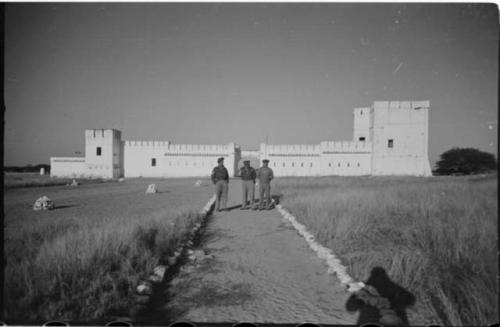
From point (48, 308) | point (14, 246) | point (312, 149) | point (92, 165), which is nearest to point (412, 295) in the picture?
point (48, 308)

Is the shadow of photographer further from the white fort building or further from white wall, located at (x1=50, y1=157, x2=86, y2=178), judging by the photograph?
white wall, located at (x1=50, y1=157, x2=86, y2=178)

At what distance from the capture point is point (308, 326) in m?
2.32

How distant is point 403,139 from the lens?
1217 inches

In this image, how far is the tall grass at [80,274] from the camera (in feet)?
7.90

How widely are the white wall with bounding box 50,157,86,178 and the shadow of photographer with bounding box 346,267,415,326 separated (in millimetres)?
34646

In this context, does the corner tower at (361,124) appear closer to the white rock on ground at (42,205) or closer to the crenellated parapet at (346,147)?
the crenellated parapet at (346,147)

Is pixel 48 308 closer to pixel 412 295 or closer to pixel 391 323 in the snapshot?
pixel 391 323

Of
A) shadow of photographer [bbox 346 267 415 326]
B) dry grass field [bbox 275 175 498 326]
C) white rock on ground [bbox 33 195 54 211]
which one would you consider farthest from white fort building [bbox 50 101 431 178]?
shadow of photographer [bbox 346 267 415 326]

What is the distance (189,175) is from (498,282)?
3119 centimetres

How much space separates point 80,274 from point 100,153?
32217 mm

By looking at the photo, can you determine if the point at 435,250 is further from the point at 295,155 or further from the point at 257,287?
the point at 295,155

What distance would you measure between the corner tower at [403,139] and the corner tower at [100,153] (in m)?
31.6

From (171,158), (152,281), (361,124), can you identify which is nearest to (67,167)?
(171,158)

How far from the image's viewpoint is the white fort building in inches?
1205
